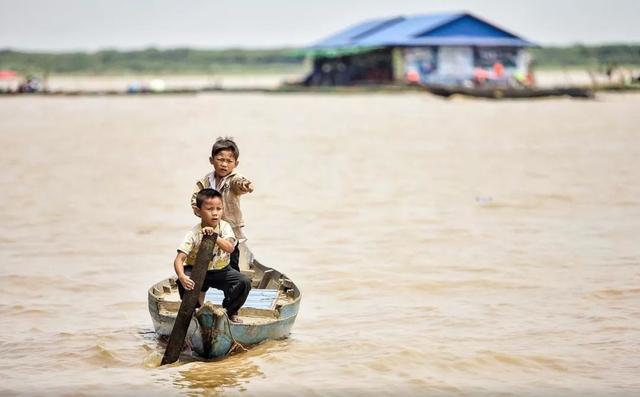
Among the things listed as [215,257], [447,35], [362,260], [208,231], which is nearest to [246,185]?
[215,257]

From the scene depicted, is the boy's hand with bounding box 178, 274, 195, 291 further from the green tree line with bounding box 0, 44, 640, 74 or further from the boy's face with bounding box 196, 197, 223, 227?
the green tree line with bounding box 0, 44, 640, 74

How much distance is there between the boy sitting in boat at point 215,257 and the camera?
23.9 ft

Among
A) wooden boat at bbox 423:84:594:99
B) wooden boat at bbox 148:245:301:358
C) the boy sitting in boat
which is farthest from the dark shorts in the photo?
wooden boat at bbox 423:84:594:99

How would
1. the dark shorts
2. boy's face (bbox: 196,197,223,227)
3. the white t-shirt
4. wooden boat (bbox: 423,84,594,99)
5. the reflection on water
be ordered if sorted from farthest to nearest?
wooden boat (bbox: 423,84,594,99)
the reflection on water
the dark shorts
the white t-shirt
boy's face (bbox: 196,197,223,227)

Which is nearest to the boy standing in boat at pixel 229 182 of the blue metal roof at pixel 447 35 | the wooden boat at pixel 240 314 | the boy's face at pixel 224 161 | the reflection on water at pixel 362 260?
the boy's face at pixel 224 161

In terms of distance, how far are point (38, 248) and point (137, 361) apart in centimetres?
501

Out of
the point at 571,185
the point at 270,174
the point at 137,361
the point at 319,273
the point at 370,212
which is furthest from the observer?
the point at 270,174

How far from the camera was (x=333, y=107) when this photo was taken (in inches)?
1522

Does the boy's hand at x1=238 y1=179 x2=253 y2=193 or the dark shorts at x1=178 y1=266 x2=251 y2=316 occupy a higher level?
the boy's hand at x1=238 y1=179 x2=253 y2=193

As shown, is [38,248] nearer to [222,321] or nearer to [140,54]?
[222,321]

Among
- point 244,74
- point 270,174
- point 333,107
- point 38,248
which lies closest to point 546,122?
point 333,107

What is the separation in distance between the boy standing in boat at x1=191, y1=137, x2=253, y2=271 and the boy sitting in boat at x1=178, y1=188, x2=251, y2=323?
15.8 inches

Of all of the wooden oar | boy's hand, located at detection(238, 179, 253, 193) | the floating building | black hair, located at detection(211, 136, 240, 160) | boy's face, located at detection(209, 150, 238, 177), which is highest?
the floating building

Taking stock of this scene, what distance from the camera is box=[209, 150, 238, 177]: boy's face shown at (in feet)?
26.1
